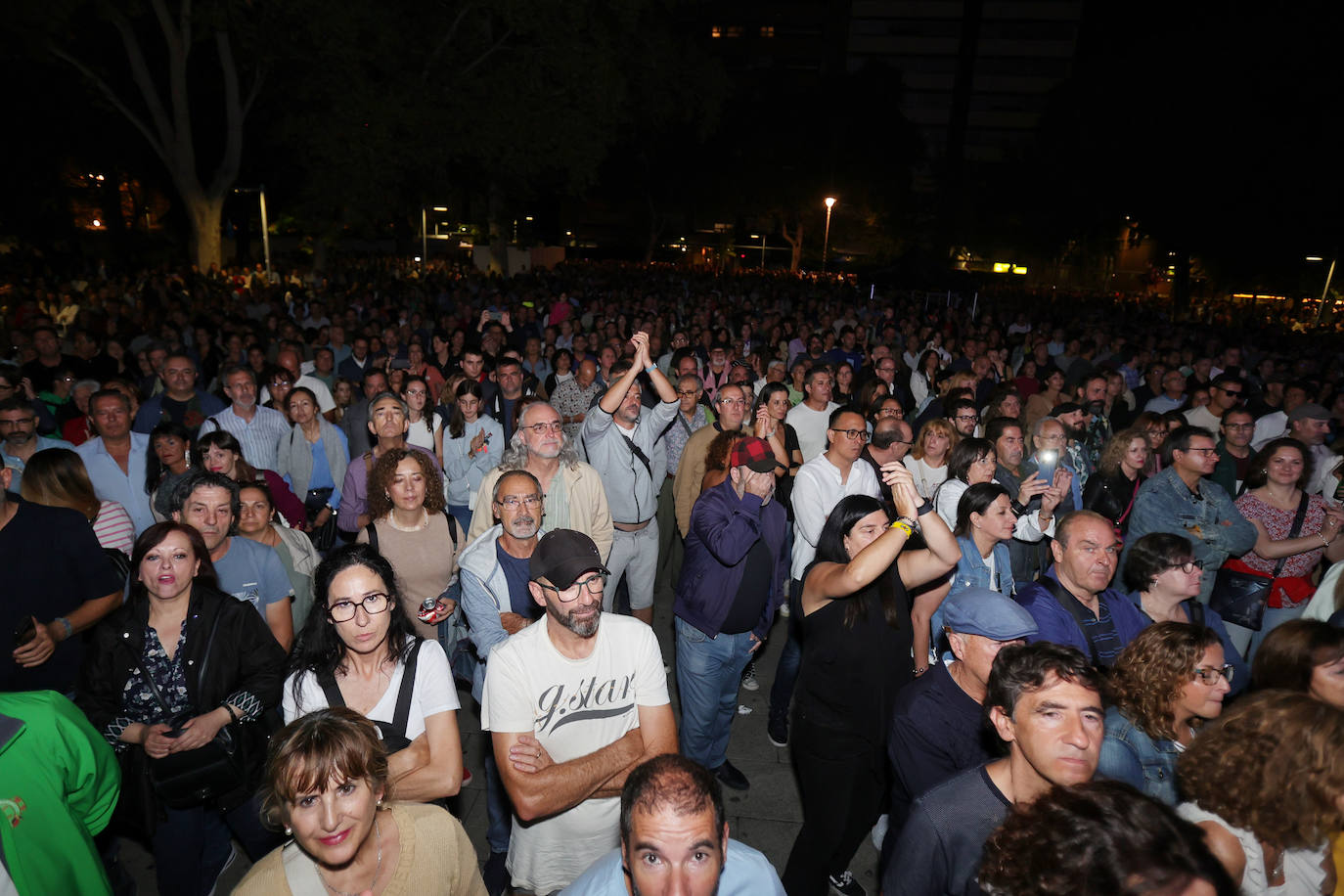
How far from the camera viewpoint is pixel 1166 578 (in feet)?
11.1

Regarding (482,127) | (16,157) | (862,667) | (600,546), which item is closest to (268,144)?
(16,157)

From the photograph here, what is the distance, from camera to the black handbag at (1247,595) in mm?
4660

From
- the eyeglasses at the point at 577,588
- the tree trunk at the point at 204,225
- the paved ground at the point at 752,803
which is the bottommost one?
the paved ground at the point at 752,803

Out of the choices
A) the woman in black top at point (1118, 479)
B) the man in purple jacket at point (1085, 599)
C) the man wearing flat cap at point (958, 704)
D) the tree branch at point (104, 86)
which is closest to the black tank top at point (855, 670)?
the man wearing flat cap at point (958, 704)

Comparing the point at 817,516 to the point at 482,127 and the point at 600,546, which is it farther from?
the point at 482,127

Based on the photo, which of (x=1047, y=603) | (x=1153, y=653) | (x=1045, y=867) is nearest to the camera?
(x=1045, y=867)

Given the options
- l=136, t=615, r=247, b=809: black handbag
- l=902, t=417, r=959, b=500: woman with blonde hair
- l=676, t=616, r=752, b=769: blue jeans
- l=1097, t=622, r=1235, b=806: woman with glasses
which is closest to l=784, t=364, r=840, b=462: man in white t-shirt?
l=902, t=417, r=959, b=500: woman with blonde hair

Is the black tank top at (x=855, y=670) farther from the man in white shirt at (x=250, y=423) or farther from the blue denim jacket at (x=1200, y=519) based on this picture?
the man in white shirt at (x=250, y=423)

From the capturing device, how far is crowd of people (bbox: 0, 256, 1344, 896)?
210cm

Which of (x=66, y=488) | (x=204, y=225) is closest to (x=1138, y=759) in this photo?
(x=66, y=488)

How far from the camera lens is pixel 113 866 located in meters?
3.36

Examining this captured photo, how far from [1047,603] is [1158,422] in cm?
390

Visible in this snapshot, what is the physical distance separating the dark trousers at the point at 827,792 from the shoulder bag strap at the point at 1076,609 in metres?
1.04

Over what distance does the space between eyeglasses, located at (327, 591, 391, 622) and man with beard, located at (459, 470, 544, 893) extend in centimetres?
80
